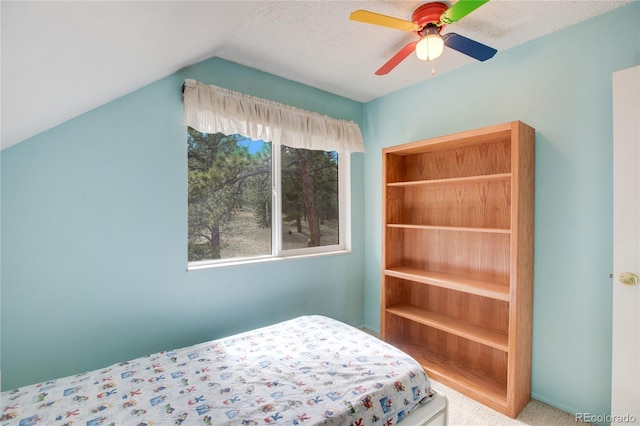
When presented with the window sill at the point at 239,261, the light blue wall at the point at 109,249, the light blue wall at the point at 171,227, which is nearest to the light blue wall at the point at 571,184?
the light blue wall at the point at 171,227

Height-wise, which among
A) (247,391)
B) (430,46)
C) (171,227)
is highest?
(430,46)

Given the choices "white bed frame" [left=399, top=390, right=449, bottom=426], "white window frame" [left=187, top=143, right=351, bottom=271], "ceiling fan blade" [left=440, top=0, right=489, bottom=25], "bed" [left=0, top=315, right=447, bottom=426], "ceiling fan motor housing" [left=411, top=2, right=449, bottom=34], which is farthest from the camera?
"white window frame" [left=187, top=143, right=351, bottom=271]

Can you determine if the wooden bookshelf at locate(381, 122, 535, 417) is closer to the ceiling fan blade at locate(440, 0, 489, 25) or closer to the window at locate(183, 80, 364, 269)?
the window at locate(183, 80, 364, 269)

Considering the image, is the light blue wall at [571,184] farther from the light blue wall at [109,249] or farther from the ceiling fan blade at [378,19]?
the light blue wall at [109,249]

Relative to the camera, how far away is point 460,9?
1333 millimetres

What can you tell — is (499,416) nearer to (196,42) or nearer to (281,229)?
(281,229)

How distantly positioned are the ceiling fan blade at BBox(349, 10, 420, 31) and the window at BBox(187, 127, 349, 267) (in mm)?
1409

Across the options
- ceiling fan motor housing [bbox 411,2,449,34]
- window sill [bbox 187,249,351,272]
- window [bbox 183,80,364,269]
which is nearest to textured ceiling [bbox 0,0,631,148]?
ceiling fan motor housing [bbox 411,2,449,34]

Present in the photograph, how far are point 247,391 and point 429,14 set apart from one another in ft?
6.94

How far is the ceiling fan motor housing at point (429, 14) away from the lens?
1.50 m

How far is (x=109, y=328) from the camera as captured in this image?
177 centimetres
